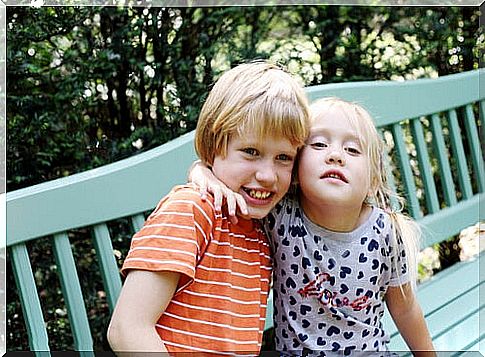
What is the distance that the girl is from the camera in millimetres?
1156

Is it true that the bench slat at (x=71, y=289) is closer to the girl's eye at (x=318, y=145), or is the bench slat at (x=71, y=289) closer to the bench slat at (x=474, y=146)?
the girl's eye at (x=318, y=145)

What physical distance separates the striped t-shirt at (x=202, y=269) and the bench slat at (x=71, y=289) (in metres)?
0.26

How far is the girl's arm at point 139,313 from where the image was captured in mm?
1010

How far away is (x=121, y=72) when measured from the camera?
2170 millimetres

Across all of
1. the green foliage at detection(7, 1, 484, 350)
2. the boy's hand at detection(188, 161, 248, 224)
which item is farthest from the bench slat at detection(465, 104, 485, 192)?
the boy's hand at detection(188, 161, 248, 224)

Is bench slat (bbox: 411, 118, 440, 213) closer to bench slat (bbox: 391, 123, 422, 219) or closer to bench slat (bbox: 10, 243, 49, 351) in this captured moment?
bench slat (bbox: 391, 123, 422, 219)

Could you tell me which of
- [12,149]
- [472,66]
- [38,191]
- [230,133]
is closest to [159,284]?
[230,133]

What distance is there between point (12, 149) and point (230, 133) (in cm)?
108

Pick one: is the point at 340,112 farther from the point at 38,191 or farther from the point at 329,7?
the point at 329,7

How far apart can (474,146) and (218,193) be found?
1.31m

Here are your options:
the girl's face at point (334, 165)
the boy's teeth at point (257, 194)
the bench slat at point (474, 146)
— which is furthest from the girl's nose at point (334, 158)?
the bench slat at point (474, 146)

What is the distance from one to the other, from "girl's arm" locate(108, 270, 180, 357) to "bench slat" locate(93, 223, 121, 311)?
1.06 feet

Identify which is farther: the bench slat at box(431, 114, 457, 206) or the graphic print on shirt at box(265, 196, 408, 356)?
the bench slat at box(431, 114, 457, 206)

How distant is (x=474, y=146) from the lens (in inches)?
87.4
